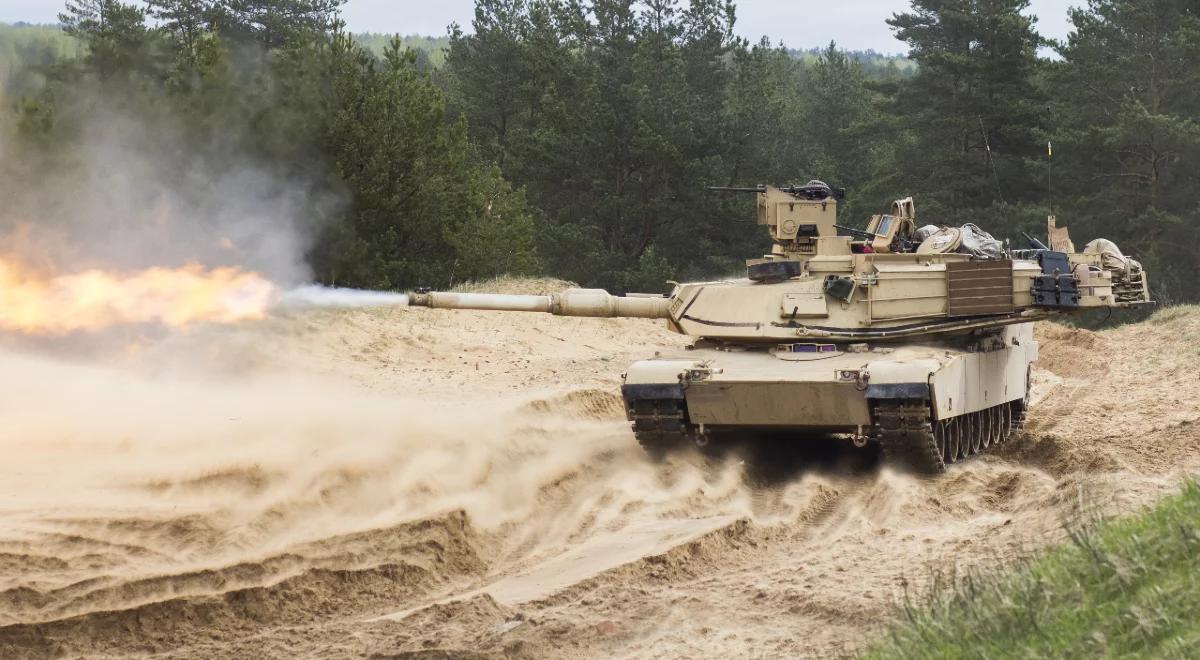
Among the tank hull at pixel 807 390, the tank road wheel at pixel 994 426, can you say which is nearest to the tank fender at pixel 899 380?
the tank hull at pixel 807 390

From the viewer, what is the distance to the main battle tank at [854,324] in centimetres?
1373

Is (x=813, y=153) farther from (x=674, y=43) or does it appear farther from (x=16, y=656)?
(x=16, y=656)

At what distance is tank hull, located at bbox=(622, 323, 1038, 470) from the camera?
44.2 feet

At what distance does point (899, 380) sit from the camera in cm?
1335

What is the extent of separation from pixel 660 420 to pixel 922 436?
2.48 meters

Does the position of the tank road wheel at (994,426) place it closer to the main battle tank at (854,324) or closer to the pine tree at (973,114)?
the main battle tank at (854,324)

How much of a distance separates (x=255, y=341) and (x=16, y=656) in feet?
42.6

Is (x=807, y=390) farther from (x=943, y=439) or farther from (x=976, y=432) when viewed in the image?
(x=976, y=432)

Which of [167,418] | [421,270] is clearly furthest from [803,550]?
[421,270]

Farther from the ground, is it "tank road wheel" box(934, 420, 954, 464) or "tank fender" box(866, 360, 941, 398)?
"tank fender" box(866, 360, 941, 398)

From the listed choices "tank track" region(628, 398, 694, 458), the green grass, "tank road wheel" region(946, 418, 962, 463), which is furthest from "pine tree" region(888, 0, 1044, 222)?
the green grass

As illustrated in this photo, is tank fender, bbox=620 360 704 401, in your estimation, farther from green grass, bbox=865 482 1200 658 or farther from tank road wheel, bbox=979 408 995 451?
green grass, bbox=865 482 1200 658

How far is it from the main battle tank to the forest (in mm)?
12790

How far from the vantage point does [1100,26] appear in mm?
41250
